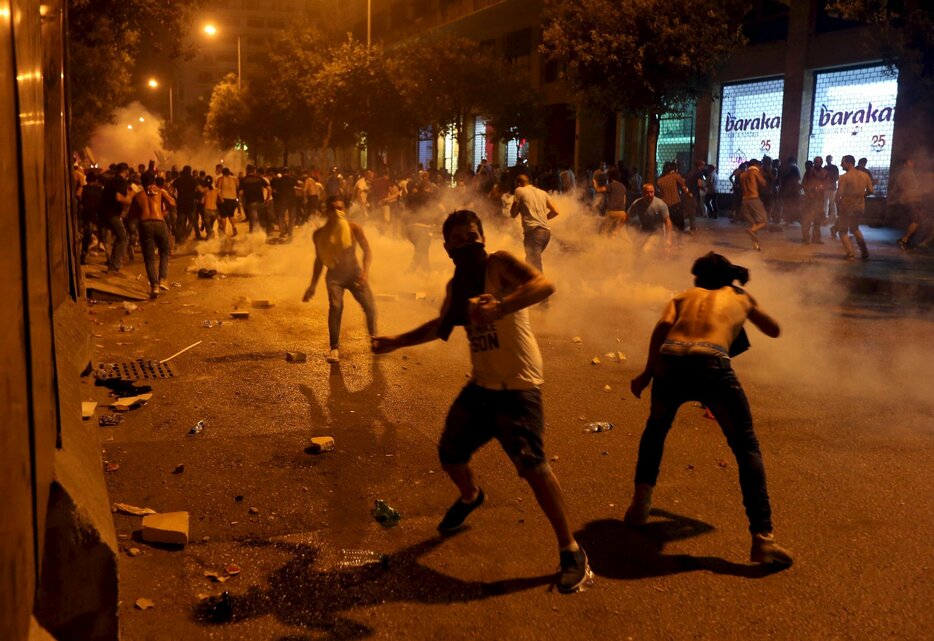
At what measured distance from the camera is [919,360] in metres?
8.65

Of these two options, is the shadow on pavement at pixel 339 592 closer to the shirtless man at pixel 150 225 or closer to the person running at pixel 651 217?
the shirtless man at pixel 150 225

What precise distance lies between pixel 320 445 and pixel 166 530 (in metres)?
1.61

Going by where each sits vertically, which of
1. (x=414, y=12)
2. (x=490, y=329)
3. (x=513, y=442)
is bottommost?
(x=513, y=442)

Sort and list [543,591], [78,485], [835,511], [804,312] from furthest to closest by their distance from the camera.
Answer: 1. [804,312]
2. [835,511]
3. [543,591]
4. [78,485]

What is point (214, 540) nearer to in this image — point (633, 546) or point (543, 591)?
point (543, 591)

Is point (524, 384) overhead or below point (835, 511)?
overhead

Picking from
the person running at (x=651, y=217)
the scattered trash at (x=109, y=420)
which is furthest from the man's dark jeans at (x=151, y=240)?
the person running at (x=651, y=217)

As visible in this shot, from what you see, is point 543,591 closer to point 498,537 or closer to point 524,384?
point 498,537

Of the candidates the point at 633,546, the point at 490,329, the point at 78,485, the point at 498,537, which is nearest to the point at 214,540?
the point at 78,485

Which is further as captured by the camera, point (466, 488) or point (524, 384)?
point (466, 488)

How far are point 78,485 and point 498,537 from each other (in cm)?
194

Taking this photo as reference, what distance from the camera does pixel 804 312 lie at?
11.3 meters

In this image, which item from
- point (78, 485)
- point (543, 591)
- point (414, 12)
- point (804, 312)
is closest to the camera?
point (78, 485)

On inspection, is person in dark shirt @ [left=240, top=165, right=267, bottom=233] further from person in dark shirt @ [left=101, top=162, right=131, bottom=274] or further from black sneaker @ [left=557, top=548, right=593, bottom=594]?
black sneaker @ [left=557, top=548, right=593, bottom=594]
